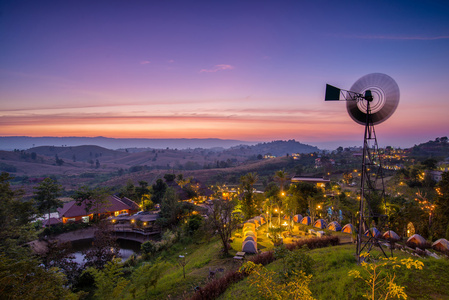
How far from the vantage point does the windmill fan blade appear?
888 centimetres

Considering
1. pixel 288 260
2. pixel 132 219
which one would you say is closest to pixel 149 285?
pixel 288 260

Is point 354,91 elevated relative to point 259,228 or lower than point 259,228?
elevated

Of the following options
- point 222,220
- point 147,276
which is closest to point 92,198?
point 222,220

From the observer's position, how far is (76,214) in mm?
32156

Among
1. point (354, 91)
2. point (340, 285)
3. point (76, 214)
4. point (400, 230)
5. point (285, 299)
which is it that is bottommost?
point (76, 214)

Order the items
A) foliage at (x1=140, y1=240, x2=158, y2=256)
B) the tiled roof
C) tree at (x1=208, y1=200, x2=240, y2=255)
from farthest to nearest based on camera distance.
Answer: the tiled roof → foliage at (x1=140, y1=240, x2=158, y2=256) → tree at (x1=208, y1=200, x2=240, y2=255)

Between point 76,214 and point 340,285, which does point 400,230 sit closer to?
point 340,285

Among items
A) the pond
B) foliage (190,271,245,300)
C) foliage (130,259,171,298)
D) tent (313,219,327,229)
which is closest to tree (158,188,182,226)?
the pond

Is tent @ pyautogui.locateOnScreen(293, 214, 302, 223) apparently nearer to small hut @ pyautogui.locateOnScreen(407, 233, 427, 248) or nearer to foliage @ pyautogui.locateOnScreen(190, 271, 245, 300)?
small hut @ pyautogui.locateOnScreen(407, 233, 427, 248)

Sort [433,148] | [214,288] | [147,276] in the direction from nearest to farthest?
[214,288], [147,276], [433,148]

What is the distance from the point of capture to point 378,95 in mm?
9102

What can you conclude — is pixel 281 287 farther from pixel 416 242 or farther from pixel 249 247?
pixel 416 242

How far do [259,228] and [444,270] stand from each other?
15.4 meters

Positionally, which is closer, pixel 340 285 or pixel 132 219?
pixel 340 285
